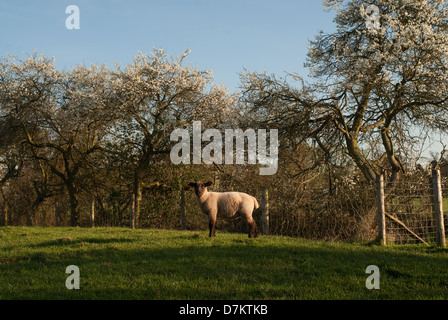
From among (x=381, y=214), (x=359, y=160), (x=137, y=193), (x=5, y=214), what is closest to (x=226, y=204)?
(x=381, y=214)

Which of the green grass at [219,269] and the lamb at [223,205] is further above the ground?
the lamb at [223,205]

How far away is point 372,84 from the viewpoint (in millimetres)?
15477

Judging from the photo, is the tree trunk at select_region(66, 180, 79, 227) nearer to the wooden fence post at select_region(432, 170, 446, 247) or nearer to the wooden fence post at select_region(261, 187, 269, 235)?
the wooden fence post at select_region(261, 187, 269, 235)

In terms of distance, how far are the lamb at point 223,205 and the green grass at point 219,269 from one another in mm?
711

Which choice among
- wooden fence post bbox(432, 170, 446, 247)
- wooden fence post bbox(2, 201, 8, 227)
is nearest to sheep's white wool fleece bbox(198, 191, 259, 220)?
wooden fence post bbox(432, 170, 446, 247)

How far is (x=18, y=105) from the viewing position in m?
25.6

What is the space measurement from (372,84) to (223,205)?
24.1 feet

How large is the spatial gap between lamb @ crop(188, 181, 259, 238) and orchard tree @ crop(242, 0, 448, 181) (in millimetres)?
5214

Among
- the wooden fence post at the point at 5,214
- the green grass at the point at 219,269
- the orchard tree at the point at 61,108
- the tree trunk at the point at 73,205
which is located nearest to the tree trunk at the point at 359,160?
the green grass at the point at 219,269

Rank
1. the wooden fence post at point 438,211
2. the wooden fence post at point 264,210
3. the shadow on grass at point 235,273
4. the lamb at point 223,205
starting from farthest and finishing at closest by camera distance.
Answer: the wooden fence post at point 264,210 → the lamb at point 223,205 → the wooden fence post at point 438,211 → the shadow on grass at point 235,273

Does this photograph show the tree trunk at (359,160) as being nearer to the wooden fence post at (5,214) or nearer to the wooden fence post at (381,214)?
the wooden fence post at (381,214)

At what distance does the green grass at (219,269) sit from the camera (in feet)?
23.0
